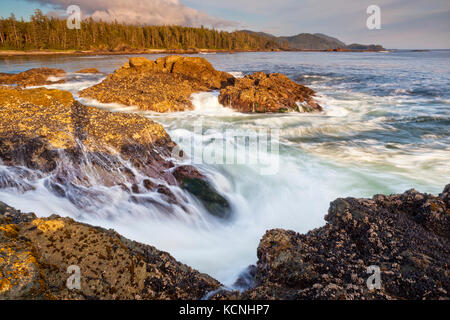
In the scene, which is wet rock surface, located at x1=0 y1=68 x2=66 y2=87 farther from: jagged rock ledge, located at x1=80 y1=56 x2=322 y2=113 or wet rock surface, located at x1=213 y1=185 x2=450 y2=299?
wet rock surface, located at x1=213 y1=185 x2=450 y2=299

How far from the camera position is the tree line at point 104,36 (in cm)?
7856

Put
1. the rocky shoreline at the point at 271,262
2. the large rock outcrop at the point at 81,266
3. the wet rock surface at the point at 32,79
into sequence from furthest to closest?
the wet rock surface at the point at 32,79, the rocky shoreline at the point at 271,262, the large rock outcrop at the point at 81,266

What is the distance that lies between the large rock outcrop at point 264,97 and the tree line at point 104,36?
304 feet

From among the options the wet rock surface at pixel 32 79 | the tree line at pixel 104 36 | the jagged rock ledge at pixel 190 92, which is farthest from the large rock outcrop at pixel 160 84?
the tree line at pixel 104 36

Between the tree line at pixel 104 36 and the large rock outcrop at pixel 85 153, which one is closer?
the large rock outcrop at pixel 85 153

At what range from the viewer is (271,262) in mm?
2600

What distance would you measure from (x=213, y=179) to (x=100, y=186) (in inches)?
102

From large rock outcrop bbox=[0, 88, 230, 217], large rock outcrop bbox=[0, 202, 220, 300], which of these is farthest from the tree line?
large rock outcrop bbox=[0, 202, 220, 300]

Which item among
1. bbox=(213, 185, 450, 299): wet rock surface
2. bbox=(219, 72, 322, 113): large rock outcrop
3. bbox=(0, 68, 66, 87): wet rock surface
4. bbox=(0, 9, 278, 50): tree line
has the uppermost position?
bbox=(0, 9, 278, 50): tree line

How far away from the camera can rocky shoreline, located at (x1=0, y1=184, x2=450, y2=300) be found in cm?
187

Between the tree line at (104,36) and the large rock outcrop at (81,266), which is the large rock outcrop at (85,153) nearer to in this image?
the large rock outcrop at (81,266)

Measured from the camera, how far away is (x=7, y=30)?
77000mm

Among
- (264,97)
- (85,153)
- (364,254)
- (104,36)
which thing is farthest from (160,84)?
(104,36)
